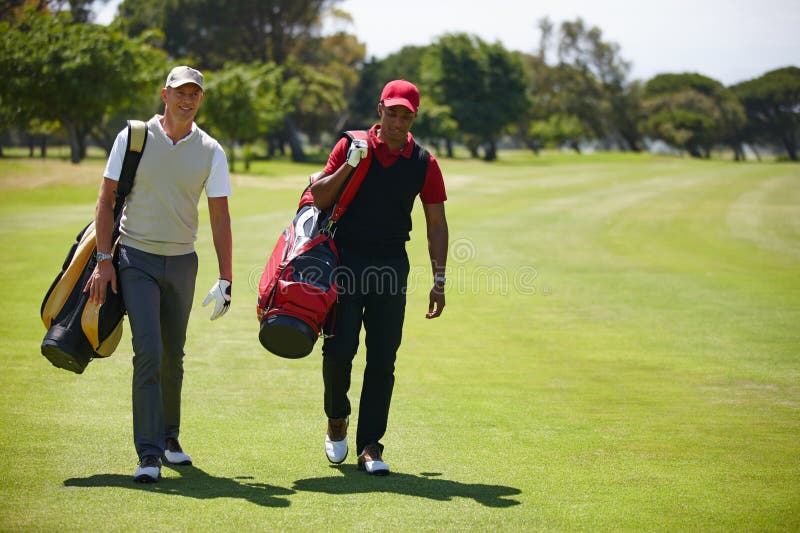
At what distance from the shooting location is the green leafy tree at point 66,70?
4897 centimetres

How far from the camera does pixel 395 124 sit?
5.89 meters

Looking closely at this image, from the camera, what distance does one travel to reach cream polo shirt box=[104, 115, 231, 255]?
587cm

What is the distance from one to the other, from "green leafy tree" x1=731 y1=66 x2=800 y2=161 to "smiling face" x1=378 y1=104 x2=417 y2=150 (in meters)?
122

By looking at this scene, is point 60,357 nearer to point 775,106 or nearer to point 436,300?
point 436,300

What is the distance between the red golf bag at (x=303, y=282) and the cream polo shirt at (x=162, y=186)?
62 centimetres

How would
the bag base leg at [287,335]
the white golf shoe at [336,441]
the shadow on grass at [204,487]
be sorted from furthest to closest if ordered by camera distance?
the white golf shoe at [336,441] < the bag base leg at [287,335] < the shadow on grass at [204,487]

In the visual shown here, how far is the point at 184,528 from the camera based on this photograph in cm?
466

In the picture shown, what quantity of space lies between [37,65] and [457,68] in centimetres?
5504

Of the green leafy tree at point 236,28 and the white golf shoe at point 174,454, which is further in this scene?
the green leafy tree at point 236,28

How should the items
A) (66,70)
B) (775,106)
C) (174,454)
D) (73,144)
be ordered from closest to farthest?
(174,454) < (66,70) < (73,144) < (775,106)

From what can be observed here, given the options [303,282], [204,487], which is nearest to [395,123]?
[303,282]

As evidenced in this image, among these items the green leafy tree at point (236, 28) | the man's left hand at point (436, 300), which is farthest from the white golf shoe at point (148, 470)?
the green leafy tree at point (236, 28)

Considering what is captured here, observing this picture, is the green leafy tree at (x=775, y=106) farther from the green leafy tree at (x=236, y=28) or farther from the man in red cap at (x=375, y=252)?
the man in red cap at (x=375, y=252)

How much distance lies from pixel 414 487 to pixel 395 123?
7.21 ft
